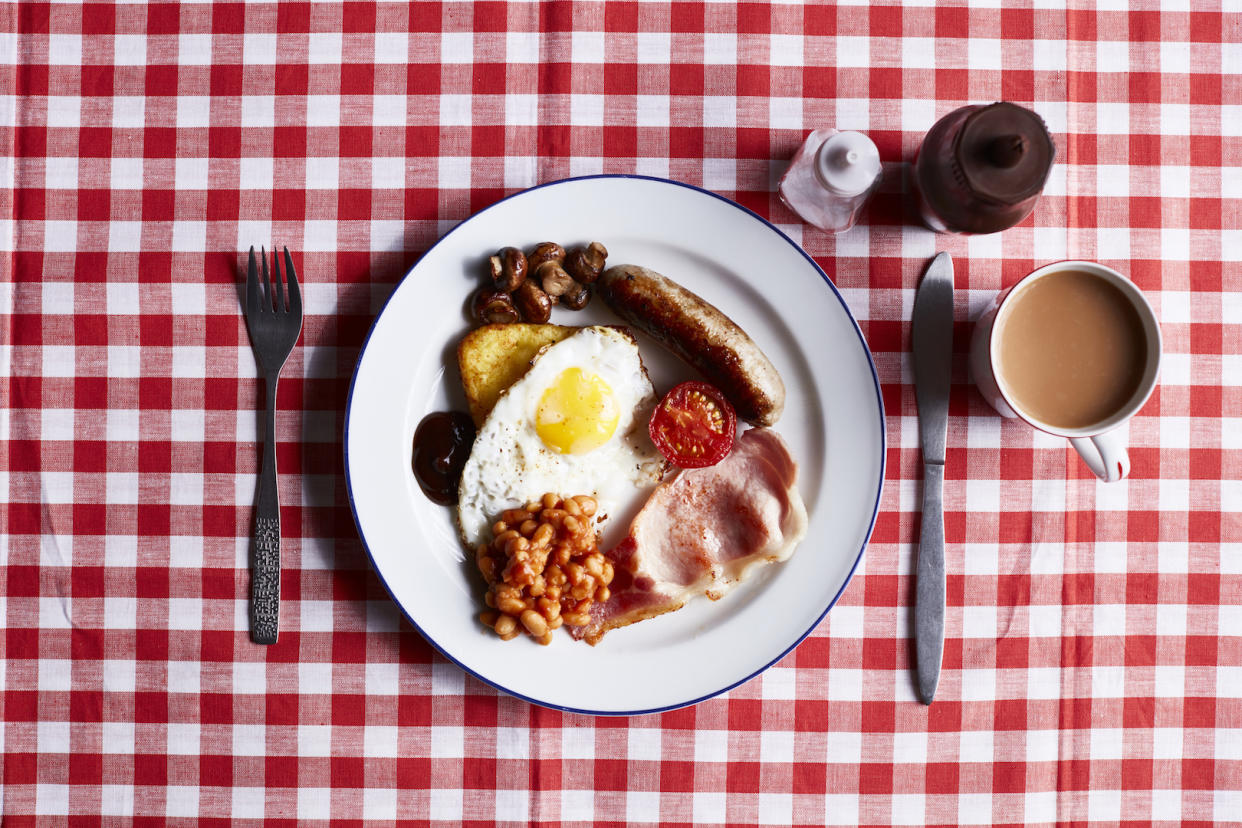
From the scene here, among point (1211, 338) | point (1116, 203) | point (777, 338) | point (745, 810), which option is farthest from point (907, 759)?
point (1116, 203)

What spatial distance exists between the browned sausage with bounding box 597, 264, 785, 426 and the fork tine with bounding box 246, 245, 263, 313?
0.95 metres

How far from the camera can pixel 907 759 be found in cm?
223

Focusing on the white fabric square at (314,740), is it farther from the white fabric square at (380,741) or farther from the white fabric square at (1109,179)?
the white fabric square at (1109,179)

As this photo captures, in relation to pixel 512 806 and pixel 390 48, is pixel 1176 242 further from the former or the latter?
pixel 512 806

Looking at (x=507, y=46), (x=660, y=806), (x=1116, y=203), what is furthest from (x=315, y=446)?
(x=1116, y=203)

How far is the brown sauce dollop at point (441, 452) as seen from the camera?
2.12 meters

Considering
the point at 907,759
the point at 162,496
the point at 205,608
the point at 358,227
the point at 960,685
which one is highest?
the point at 358,227

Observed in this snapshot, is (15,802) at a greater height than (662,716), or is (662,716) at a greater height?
(662,716)

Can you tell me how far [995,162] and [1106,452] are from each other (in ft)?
2.56

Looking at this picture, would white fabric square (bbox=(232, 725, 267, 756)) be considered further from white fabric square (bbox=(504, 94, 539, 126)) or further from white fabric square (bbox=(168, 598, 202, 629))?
white fabric square (bbox=(504, 94, 539, 126))

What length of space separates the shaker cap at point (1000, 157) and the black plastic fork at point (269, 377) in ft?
5.70

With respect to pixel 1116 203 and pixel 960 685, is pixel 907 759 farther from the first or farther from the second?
pixel 1116 203

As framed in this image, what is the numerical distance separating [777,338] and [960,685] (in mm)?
1105

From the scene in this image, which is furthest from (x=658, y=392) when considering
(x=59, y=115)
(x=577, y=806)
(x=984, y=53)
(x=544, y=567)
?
(x=59, y=115)
